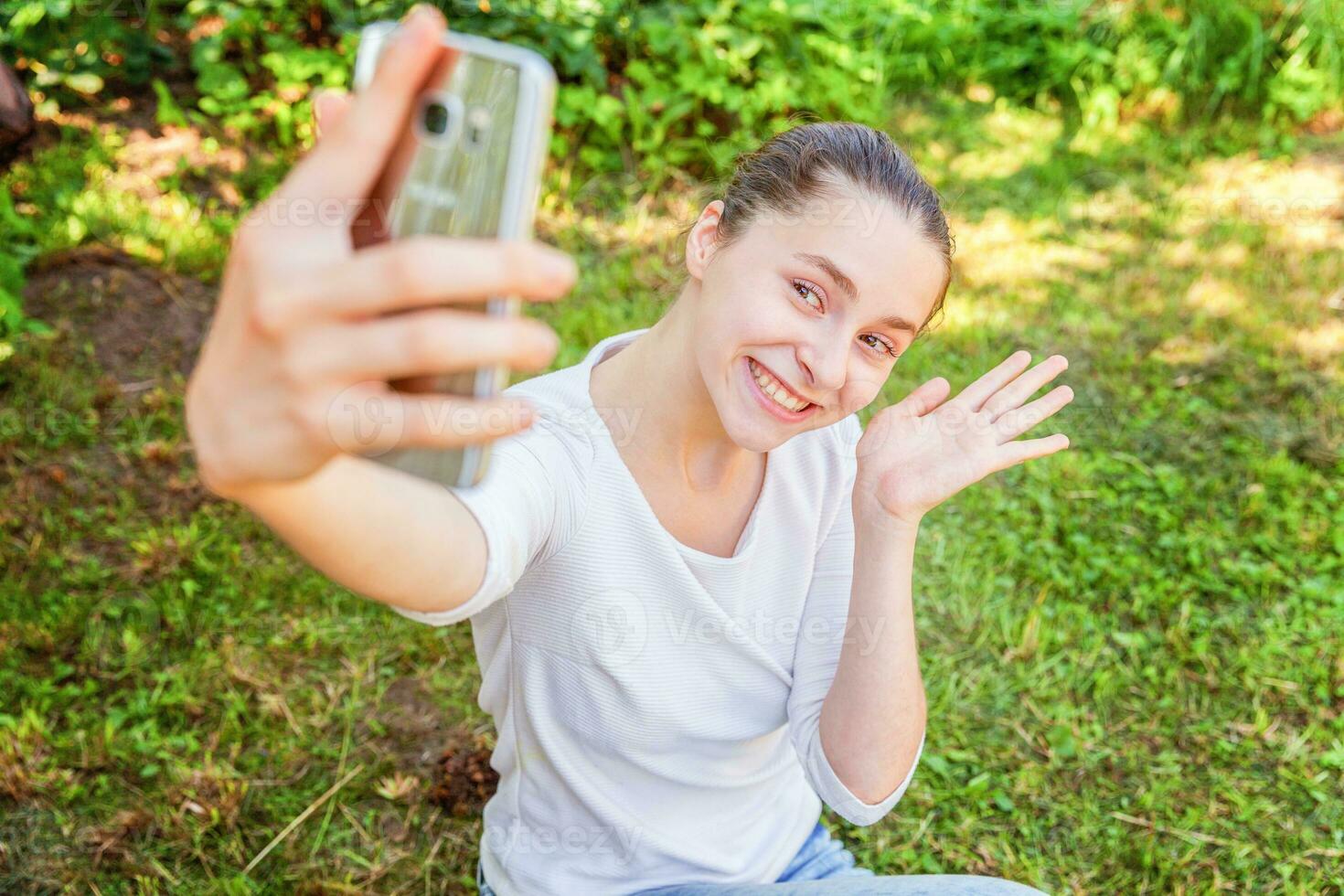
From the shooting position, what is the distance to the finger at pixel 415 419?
71 cm

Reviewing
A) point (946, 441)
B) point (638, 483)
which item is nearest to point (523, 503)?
point (638, 483)

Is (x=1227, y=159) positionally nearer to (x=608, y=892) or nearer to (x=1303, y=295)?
(x=1303, y=295)

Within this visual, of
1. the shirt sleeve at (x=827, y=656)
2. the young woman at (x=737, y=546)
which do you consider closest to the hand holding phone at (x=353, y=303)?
the young woman at (x=737, y=546)

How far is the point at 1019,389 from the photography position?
5.24ft

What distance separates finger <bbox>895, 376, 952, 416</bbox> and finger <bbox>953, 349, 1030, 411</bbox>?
38mm

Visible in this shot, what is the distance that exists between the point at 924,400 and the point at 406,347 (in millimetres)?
1138

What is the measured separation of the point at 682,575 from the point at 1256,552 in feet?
8.10

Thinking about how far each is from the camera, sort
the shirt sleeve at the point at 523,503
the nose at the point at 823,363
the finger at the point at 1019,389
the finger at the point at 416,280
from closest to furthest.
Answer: the finger at the point at 416,280, the shirt sleeve at the point at 523,503, the nose at the point at 823,363, the finger at the point at 1019,389

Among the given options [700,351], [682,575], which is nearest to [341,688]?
[682,575]

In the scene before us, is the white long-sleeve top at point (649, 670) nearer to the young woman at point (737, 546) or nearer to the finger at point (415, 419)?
the young woman at point (737, 546)

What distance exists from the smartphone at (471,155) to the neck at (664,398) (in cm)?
87

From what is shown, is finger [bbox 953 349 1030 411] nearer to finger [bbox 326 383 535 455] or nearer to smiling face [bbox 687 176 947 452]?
smiling face [bbox 687 176 947 452]

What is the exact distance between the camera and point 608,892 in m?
1.73

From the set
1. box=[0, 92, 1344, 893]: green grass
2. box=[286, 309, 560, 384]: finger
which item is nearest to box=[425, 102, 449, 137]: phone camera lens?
box=[286, 309, 560, 384]: finger
